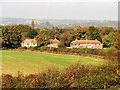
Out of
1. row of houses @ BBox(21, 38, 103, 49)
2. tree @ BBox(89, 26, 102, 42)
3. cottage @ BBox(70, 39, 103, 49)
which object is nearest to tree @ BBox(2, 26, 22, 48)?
row of houses @ BBox(21, 38, 103, 49)

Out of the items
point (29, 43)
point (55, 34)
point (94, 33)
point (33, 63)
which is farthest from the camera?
point (55, 34)

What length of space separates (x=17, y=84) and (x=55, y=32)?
46.4 ft

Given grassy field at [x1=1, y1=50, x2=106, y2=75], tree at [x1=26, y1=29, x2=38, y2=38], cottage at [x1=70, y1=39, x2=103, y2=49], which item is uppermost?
tree at [x1=26, y1=29, x2=38, y2=38]

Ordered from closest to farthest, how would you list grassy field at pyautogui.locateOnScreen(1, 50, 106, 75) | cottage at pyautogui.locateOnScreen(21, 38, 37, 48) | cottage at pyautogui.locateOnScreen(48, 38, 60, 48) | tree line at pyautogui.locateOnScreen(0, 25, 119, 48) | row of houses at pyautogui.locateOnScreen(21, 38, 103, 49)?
grassy field at pyautogui.locateOnScreen(1, 50, 106, 75)
tree line at pyautogui.locateOnScreen(0, 25, 119, 48)
cottage at pyautogui.locateOnScreen(48, 38, 60, 48)
row of houses at pyautogui.locateOnScreen(21, 38, 103, 49)
cottage at pyautogui.locateOnScreen(21, 38, 37, 48)

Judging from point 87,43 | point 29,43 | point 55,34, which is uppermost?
point 55,34

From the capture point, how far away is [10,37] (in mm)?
16016

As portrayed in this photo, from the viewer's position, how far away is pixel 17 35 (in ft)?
55.0

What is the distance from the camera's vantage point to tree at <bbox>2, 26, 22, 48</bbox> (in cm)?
1567

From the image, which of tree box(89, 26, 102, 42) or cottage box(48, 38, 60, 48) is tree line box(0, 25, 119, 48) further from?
cottage box(48, 38, 60, 48)

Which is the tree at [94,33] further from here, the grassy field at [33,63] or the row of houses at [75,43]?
the grassy field at [33,63]

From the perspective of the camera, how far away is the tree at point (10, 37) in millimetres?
15673

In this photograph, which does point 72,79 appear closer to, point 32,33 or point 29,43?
point 29,43

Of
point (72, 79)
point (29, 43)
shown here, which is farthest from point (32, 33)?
point (72, 79)

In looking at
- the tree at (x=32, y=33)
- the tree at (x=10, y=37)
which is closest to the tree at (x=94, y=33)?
the tree at (x=32, y=33)
